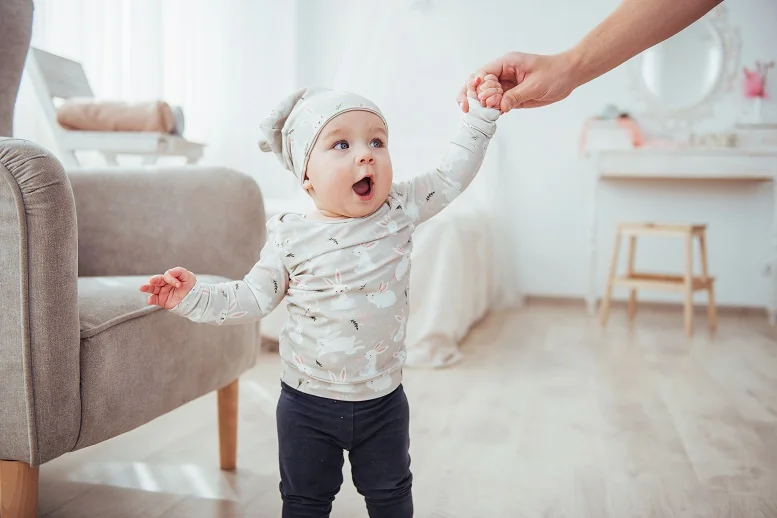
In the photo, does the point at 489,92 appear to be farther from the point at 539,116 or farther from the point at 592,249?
the point at 539,116

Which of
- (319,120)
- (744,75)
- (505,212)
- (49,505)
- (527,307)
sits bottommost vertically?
(527,307)

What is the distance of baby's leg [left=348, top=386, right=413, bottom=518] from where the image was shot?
0.92 m

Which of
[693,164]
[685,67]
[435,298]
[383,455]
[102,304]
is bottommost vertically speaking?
[435,298]

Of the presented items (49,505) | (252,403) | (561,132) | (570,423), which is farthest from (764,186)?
(49,505)

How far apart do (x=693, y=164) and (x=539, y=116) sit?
901mm

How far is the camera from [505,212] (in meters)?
4.04

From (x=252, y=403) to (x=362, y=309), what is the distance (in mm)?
1122

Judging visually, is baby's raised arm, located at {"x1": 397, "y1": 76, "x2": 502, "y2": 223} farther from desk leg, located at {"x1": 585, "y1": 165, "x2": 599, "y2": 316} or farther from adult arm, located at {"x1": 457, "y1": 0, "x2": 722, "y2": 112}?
desk leg, located at {"x1": 585, "y1": 165, "x2": 599, "y2": 316}

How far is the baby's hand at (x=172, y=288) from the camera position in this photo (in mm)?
847

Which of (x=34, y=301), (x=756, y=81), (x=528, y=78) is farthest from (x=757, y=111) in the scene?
(x=34, y=301)

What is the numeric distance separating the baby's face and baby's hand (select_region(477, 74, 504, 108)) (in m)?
0.17

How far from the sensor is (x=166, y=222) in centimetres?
143

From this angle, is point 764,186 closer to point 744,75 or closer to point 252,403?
point 744,75

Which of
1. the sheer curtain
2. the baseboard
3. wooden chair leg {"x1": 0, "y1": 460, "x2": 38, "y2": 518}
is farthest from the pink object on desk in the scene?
wooden chair leg {"x1": 0, "y1": 460, "x2": 38, "y2": 518}
